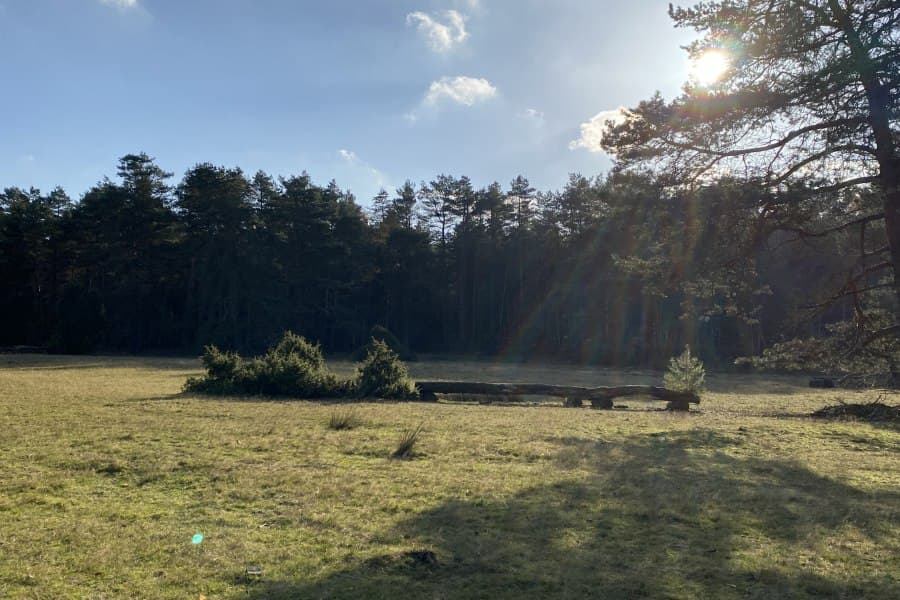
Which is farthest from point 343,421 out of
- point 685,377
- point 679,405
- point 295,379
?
point 685,377

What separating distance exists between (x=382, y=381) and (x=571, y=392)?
17.0ft

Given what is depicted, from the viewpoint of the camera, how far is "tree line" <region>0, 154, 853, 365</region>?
4622cm

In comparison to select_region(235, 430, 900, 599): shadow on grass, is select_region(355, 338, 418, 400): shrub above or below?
above

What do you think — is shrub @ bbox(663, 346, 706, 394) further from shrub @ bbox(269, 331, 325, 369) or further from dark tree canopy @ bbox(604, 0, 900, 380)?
shrub @ bbox(269, 331, 325, 369)

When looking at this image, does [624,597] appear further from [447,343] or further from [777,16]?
[447,343]

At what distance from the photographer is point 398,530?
4.70 metres

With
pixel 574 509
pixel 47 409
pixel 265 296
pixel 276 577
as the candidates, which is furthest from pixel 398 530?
pixel 265 296

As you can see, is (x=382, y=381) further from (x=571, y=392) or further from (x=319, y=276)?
(x=319, y=276)

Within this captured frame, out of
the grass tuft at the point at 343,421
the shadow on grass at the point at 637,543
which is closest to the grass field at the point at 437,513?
the shadow on grass at the point at 637,543

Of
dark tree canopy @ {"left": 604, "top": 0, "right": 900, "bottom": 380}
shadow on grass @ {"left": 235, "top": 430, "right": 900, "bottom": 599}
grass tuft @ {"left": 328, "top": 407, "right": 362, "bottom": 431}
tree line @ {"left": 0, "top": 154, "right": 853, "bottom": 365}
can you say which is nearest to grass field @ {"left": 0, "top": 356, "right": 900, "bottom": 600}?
shadow on grass @ {"left": 235, "top": 430, "right": 900, "bottom": 599}

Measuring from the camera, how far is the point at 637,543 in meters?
4.49

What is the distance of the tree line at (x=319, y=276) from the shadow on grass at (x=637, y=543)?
120ft

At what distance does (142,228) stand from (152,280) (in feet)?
14.1

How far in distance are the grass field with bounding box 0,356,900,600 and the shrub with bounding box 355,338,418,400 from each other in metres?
6.61
